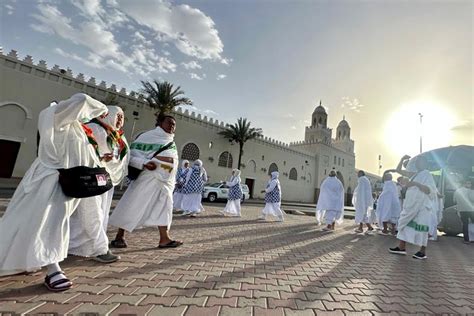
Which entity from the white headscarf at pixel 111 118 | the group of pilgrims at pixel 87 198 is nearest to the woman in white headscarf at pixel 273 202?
the group of pilgrims at pixel 87 198

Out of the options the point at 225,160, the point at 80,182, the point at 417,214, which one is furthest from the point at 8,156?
the point at 417,214

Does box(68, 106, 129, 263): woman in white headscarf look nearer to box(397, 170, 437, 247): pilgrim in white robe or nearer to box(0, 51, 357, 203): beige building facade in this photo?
box(397, 170, 437, 247): pilgrim in white robe

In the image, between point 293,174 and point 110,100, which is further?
point 293,174

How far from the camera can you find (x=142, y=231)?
197 inches

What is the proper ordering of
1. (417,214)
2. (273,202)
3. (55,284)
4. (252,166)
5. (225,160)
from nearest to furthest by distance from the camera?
(55,284)
(417,214)
(273,202)
(225,160)
(252,166)

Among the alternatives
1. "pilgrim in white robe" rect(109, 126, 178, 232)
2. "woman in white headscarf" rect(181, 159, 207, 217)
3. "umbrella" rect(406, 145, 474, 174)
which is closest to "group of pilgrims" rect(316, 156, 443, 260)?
"umbrella" rect(406, 145, 474, 174)

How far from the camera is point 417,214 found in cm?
474

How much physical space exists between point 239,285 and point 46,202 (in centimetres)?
174

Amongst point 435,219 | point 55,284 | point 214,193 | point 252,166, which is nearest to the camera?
point 55,284

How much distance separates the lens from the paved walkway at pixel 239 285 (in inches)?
74.2

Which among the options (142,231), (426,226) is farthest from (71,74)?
(426,226)

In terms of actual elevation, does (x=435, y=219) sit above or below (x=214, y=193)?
above

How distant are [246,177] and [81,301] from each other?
99.2 feet

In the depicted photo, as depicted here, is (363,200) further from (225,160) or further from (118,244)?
(225,160)
